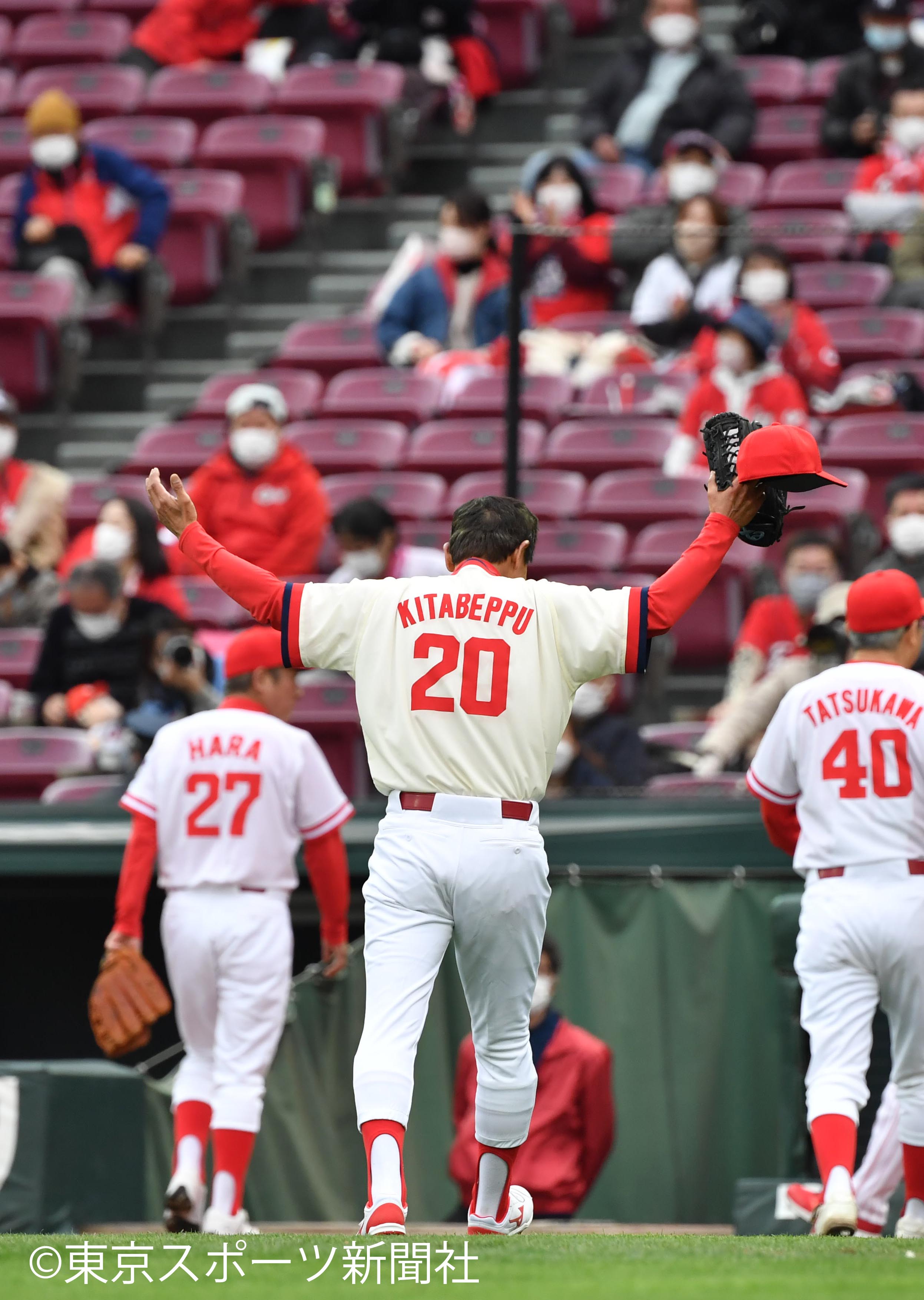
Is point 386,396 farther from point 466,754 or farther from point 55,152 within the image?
point 466,754

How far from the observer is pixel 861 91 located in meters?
12.1

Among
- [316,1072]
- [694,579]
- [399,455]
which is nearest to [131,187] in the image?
[399,455]

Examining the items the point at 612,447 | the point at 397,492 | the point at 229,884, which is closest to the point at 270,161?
the point at 397,492

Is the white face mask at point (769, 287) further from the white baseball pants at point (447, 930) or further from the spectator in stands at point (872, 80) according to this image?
the white baseball pants at point (447, 930)

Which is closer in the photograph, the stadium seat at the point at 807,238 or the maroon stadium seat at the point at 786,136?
the stadium seat at the point at 807,238

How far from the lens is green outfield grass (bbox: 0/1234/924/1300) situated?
3.79 m

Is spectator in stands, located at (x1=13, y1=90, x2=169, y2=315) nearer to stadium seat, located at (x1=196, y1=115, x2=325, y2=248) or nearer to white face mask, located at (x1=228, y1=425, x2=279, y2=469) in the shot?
stadium seat, located at (x1=196, y1=115, x2=325, y2=248)

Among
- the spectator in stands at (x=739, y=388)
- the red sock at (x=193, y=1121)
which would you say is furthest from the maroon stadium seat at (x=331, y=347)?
the red sock at (x=193, y=1121)

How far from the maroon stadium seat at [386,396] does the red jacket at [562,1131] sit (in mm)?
4655

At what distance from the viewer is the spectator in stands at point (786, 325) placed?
10.0 meters

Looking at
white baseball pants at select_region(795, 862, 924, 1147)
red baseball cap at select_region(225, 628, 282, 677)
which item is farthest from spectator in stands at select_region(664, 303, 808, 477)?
white baseball pants at select_region(795, 862, 924, 1147)

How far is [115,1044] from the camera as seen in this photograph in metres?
6.81

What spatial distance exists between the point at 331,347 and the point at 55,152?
6.34 ft

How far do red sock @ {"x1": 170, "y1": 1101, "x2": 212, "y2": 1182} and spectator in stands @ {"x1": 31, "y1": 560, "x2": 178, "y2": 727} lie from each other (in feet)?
8.04
